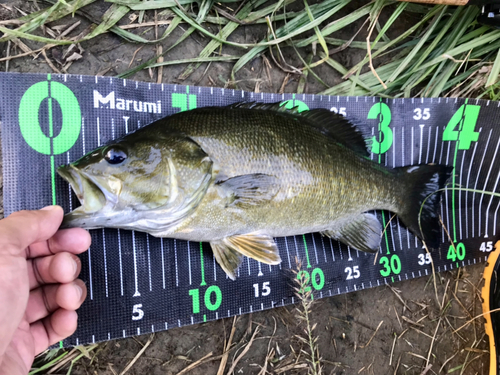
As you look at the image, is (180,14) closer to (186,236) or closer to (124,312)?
(186,236)

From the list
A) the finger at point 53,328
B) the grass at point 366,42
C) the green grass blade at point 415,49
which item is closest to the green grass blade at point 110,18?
the grass at point 366,42

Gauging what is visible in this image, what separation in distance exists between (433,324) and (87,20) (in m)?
3.30

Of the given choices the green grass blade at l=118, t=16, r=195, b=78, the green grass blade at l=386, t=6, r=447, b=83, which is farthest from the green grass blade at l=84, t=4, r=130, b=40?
the green grass blade at l=386, t=6, r=447, b=83

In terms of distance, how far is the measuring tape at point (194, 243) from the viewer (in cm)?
181

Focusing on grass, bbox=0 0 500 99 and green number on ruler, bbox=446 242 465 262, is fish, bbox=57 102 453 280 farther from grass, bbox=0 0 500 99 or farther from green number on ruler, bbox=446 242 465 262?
green number on ruler, bbox=446 242 465 262

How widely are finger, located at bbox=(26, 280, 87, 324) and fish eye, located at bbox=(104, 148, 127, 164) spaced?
2.13 feet

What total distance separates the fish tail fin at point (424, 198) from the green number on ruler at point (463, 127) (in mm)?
359

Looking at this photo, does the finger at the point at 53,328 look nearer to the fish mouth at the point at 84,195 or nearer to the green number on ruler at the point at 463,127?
the fish mouth at the point at 84,195

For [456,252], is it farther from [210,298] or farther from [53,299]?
[53,299]

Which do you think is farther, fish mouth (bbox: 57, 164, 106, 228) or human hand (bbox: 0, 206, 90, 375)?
fish mouth (bbox: 57, 164, 106, 228)

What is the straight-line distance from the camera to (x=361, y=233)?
222 centimetres

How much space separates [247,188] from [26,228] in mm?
995

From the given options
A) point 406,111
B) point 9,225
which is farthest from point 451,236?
point 9,225

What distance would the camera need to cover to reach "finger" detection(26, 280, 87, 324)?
1595 mm
